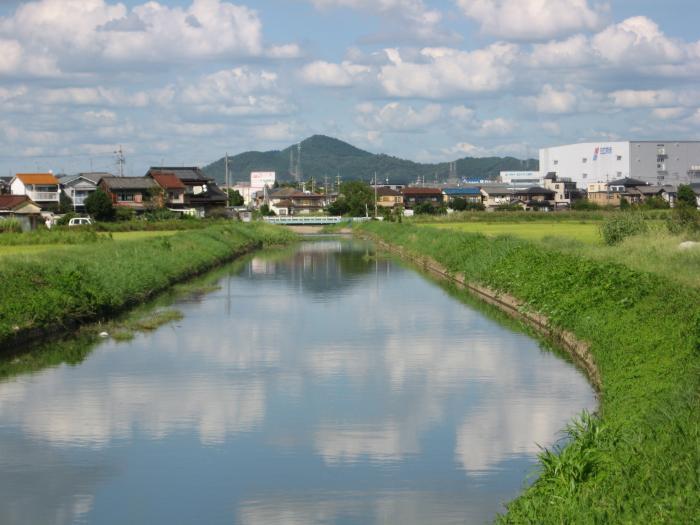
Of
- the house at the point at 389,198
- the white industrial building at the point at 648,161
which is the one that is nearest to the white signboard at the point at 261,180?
the house at the point at 389,198

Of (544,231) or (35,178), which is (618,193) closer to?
(544,231)

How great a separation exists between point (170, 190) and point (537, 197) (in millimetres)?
46567

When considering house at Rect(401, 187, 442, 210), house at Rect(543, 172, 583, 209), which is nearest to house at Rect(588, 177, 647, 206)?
house at Rect(543, 172, 583, 209)

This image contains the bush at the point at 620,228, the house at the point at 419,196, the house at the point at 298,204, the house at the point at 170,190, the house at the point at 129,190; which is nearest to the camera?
the bush at the point at 620,228

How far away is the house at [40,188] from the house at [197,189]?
8742mm

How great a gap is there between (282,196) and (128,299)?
103 metres

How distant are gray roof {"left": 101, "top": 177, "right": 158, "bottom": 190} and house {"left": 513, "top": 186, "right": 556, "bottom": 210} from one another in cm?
4539

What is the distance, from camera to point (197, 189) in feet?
306

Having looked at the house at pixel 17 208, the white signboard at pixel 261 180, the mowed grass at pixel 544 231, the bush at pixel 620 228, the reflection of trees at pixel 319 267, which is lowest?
the reflection of trees at pixel 319 267

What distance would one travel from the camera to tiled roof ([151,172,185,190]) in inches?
3376

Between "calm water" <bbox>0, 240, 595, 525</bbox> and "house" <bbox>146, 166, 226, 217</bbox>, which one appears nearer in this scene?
"calm water" <bbox>0, 240, 595, 525</bbox>

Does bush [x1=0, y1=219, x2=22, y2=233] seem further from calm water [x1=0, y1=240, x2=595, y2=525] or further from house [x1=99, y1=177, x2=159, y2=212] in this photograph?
house [x1=99, y1=177, x2=159, y2=212]

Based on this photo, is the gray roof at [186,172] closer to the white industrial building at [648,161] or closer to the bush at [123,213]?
the bush at [123,213]

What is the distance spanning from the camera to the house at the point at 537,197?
113 meters
